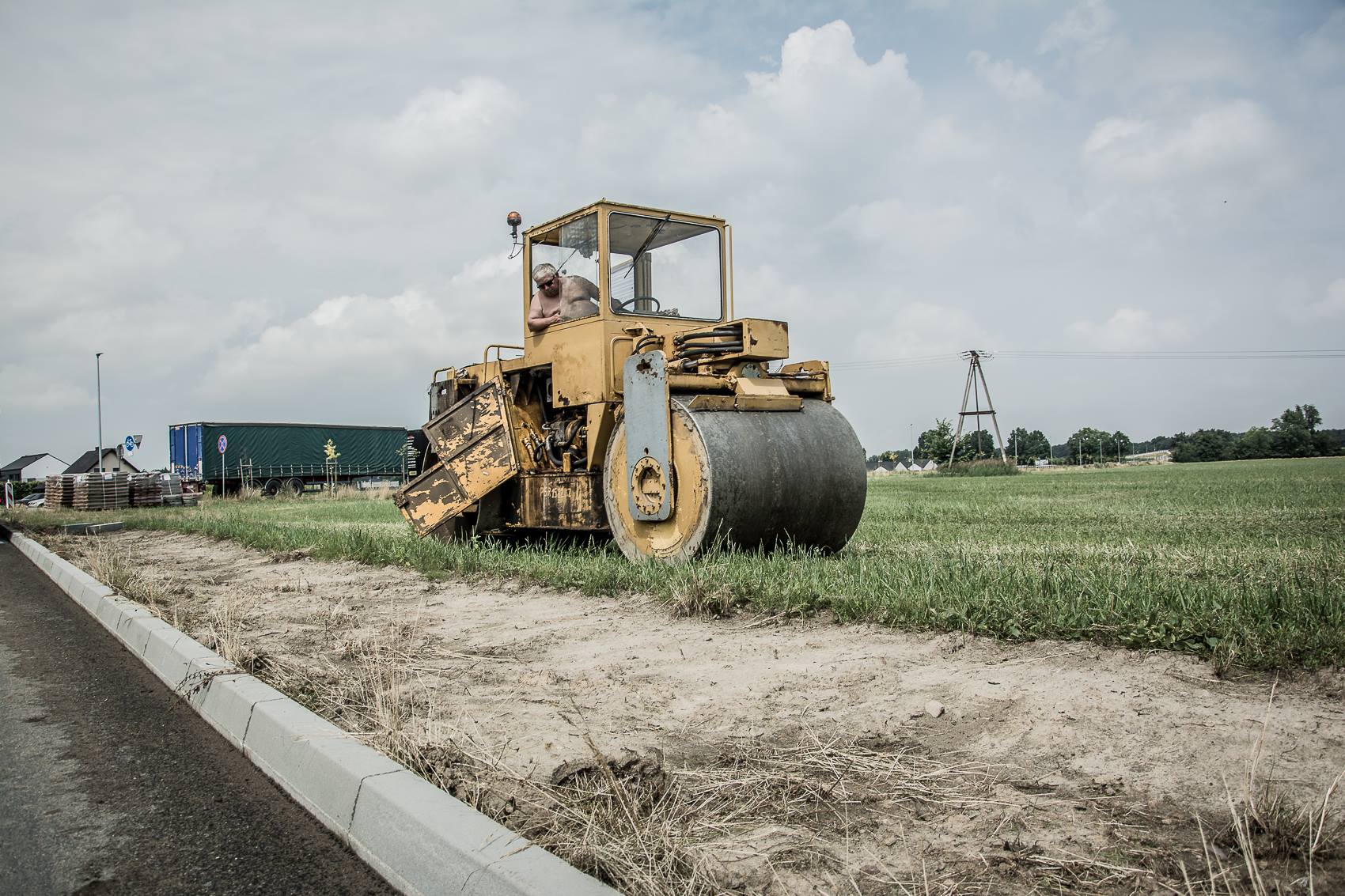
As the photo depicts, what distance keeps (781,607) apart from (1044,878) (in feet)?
10.5

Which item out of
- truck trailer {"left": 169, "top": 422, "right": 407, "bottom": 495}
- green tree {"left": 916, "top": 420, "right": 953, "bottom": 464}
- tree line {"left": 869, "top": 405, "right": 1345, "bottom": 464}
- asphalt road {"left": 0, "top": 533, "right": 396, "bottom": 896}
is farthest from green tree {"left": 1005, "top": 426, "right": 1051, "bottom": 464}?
asphalt road {"left": 0, "top": 533, "right": 396, "bottom": 896}

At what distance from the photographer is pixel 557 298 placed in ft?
30.8

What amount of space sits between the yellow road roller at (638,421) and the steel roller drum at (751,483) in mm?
A: 12

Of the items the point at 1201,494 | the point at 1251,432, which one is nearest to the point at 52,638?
the point at 1201,494

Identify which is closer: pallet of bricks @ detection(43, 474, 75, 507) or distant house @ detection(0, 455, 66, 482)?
pallet of bricks @ detection(43, 474, 75, 507)

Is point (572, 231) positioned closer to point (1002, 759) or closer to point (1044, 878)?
point (1002, 759)

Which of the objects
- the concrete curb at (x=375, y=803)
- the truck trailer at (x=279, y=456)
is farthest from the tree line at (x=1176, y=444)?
the concrete curb at (x=375, y=803)

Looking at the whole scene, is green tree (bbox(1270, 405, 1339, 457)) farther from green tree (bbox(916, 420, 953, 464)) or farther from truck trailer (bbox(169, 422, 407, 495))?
truck trailer (bbox(169, 422, 407, 495))

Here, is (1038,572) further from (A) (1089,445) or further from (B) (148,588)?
(A) (1089,445)

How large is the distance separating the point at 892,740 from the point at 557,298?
21.8ft

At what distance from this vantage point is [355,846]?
122 inches

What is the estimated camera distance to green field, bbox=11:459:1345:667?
4.07 metres

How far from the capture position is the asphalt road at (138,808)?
290 centimetres

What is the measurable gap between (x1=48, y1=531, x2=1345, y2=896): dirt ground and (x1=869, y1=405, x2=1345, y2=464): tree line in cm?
6218
